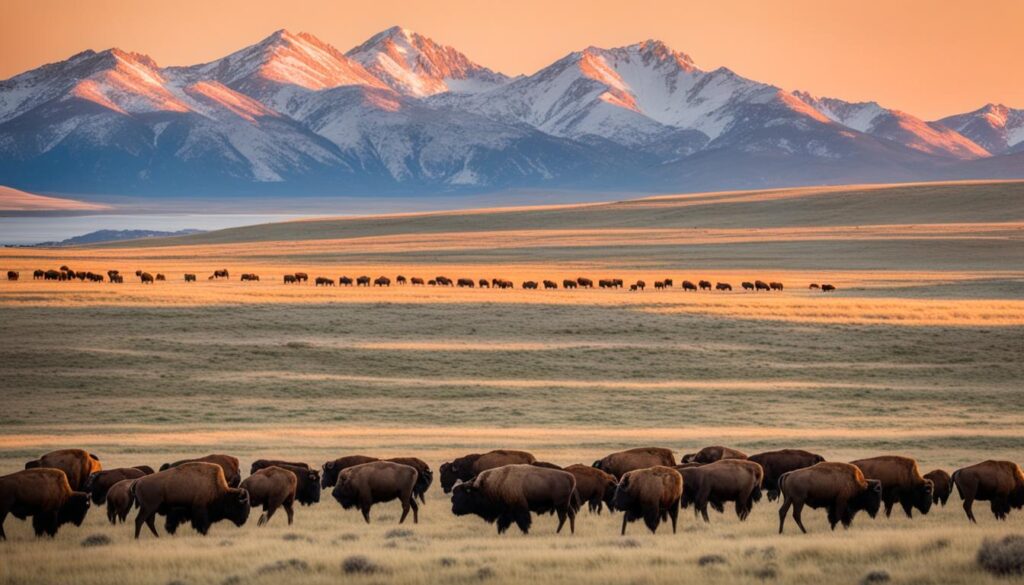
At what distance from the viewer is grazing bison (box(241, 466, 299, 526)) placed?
2008 centimetres

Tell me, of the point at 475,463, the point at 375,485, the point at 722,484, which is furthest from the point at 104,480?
the point at 722,484

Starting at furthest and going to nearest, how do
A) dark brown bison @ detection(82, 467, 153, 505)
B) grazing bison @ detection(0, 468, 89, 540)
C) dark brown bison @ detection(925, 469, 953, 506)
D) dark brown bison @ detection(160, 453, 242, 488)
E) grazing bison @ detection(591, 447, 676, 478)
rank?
1. grazing bison @ detection(591, 447, 676, 478)
2. dark brown bison @ detection(925, 469, 953, 506)
3. dark brown bison @ detection(160, 453, 242, 488)
4. dark brown bison @ detection(82, 467, 153, 505)
5. grazing bison @ detection(0, 468, 89, 540)

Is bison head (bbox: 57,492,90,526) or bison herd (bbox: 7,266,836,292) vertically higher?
bison herd (bbox: 7,266,836,292)

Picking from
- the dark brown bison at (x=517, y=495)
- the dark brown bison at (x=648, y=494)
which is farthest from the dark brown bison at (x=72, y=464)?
the dark brown bison at (x=648, y=494)

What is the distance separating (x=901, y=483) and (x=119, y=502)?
1248cm

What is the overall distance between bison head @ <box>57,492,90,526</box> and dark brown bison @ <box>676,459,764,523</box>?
30.4 feet

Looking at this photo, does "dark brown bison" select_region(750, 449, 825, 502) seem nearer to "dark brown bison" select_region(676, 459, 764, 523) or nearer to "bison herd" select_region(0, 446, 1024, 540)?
"bison herd" select_region(0, 446, 1024, 540)

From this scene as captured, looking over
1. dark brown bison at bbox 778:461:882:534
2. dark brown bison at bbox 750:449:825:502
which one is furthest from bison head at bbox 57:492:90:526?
dark brown bison at bbox 750:449:825:502

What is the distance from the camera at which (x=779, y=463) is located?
22297 mm

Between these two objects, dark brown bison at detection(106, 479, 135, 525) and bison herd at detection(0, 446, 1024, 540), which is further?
dark brown bison at detection(106, 479, 135, 525)

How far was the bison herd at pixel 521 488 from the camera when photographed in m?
18.6

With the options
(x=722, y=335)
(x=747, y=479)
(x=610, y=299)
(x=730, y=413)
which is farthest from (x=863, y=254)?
(x=747, y=479)

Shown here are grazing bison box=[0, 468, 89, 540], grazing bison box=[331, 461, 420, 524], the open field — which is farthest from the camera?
grazing bison box=[331, 461, 420, 524]

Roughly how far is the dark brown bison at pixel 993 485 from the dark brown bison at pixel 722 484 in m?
3.25
